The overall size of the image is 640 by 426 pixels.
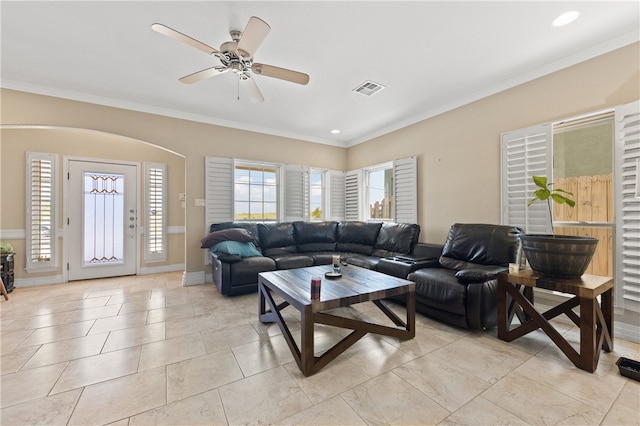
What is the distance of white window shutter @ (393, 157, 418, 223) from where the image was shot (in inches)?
171

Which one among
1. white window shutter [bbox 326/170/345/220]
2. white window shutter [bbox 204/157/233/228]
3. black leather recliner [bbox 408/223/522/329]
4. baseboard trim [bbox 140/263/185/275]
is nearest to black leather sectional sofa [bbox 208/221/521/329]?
black leather recliner [bbox 408/223/522/329]

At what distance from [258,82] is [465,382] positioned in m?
3.61

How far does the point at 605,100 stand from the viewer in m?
2.49

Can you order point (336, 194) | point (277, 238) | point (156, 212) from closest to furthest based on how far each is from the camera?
point (277, 238) → point (156, 212) → point (336, 194)

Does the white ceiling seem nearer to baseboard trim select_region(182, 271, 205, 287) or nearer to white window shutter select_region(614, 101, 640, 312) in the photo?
white window shutter select_region(614, 101, 640, 312)

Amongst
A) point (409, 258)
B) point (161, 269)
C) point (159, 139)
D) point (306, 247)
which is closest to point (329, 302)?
point (409, 258)

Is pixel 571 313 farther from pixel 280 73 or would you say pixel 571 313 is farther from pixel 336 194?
pixel 336 194

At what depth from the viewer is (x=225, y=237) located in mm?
3893

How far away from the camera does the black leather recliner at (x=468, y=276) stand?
2.45 metres

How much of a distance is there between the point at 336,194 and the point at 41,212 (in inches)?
204

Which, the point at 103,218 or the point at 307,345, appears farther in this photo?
the point at 103,218

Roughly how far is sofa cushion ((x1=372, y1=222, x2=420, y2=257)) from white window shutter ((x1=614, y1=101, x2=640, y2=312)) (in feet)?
6.83

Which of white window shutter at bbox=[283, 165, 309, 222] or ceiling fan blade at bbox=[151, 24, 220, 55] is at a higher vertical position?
ceiling fan blade at bbox=[151, 24, 220, 55]

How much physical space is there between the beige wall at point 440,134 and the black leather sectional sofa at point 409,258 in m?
0.48
